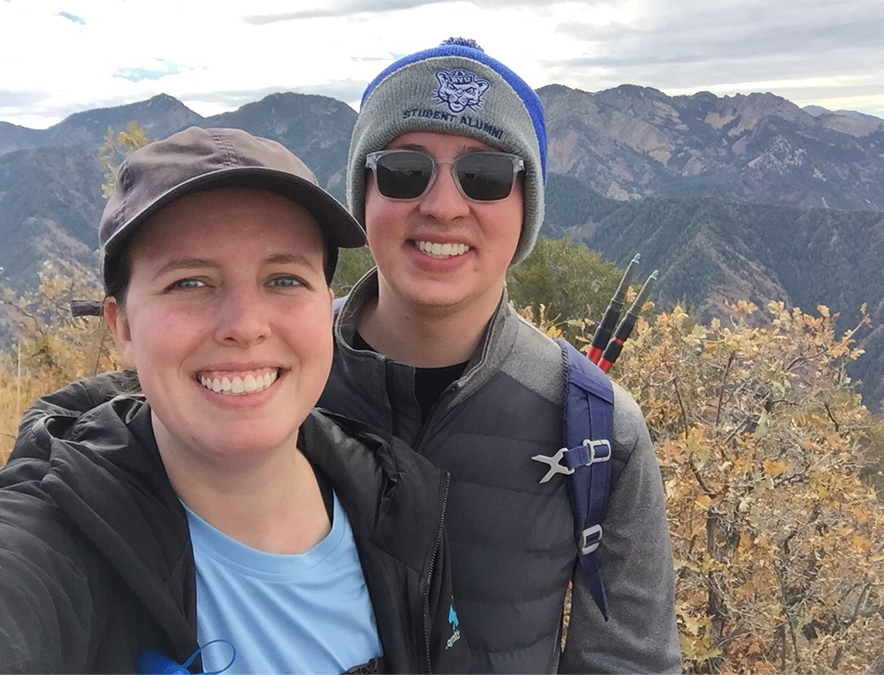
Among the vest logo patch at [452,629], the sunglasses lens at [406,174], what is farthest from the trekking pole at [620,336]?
the vest logo patch at [452,629]

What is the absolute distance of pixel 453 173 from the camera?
1718 millimetres

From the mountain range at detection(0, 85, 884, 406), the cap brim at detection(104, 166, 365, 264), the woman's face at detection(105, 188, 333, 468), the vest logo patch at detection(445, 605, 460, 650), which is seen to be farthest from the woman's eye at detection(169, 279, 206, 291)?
the mountain range at detection(0, 85, 884, 406)

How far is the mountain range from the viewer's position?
9900 centimetres

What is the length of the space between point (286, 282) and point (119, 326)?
0.33 m

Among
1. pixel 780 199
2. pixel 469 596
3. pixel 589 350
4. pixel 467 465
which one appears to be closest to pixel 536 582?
pixel 469 596

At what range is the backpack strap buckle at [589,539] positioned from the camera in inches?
67.3

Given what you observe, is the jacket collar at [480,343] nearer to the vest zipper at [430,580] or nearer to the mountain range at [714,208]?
the vest zipper at [430,580]

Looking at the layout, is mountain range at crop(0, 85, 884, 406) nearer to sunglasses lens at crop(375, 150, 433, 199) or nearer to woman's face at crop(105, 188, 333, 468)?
sunglasses lens at crop(375, 150, 433, 199)

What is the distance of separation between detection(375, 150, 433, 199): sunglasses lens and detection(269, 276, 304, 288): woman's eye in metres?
0.56

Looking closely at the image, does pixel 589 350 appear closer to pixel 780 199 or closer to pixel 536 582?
pixel 536 582

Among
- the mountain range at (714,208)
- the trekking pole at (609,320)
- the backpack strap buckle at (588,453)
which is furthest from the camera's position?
the mountain range at (714,208)

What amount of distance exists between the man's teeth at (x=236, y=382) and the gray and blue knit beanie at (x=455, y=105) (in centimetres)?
84

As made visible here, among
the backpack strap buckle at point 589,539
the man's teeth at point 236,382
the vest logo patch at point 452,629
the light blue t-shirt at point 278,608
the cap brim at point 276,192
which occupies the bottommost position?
the vest logo patch at point 452,629

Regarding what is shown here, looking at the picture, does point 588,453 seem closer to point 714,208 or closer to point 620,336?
point 620,336
